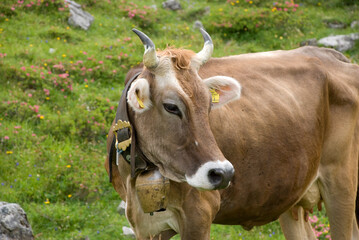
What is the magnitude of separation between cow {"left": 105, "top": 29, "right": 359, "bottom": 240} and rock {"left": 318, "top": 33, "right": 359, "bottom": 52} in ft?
21.2

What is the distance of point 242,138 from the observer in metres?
5.06

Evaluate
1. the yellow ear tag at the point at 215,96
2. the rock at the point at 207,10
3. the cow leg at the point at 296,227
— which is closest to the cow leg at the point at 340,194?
the cow leg at the point at 296,227

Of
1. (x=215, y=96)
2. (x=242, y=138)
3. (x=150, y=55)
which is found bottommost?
(x=242, y=138)

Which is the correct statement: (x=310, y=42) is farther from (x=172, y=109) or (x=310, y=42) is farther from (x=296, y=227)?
(x=172, y=109)

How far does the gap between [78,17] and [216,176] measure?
368 inches

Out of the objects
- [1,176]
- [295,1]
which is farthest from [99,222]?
[295,1]

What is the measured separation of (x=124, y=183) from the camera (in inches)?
192

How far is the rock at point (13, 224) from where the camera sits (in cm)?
596

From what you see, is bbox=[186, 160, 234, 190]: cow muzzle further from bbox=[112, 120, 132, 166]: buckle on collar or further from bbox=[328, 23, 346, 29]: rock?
bbox=[328, 23, 346, 29]: rock

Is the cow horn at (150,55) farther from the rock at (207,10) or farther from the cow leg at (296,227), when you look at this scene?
the rock at (207,10)

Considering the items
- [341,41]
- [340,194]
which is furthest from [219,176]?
[341,41]

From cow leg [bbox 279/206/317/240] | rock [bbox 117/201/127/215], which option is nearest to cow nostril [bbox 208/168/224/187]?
cow leg [bbox 279/206/317/240]

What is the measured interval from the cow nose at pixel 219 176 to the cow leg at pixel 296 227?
2843mm

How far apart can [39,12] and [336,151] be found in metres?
8.81
